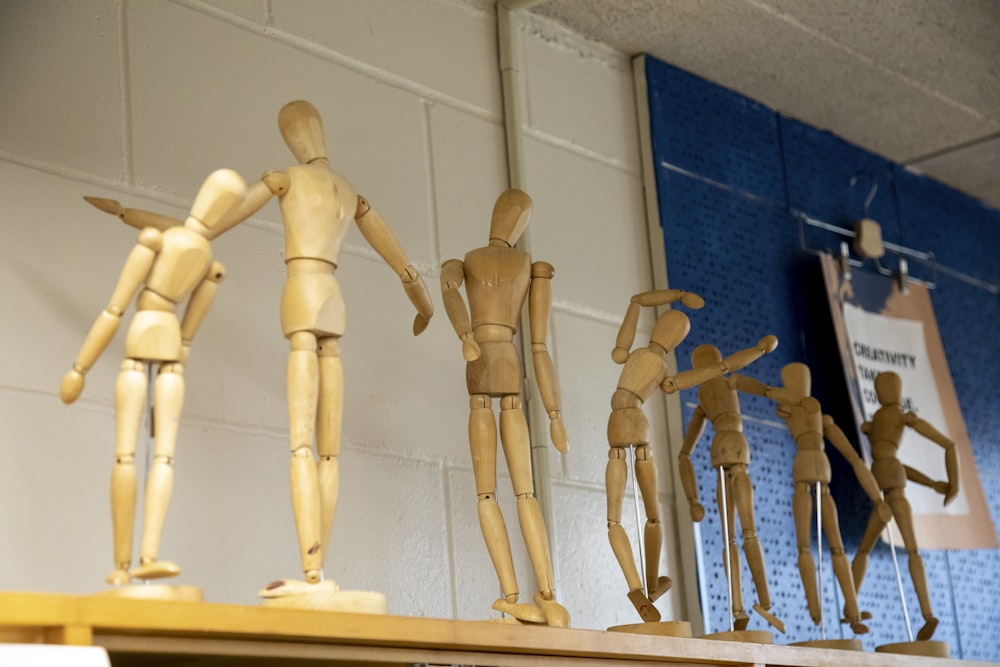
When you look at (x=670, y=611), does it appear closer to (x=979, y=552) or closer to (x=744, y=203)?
(x=744, y=203)

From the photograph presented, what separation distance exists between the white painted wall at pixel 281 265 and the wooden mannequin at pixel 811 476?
0.29 metres

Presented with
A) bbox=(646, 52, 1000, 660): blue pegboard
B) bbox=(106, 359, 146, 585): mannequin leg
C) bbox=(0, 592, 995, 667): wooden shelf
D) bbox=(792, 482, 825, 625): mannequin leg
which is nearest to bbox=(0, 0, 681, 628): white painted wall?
bbox=(646, 52, 1000, 660): blue pegboard

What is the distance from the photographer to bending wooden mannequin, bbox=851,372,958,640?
9.02ft

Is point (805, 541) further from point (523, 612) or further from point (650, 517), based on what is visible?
point (523, 612)

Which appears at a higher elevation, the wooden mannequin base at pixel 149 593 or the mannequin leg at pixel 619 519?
the mannequin leg at pixel 619 519

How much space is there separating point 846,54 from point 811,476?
43.5 inches

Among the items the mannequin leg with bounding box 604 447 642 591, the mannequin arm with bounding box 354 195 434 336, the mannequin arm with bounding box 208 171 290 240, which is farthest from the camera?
the mannequin leg with bounding box 604 447 642 591

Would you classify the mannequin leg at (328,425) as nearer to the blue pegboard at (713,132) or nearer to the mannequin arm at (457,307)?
the mannequin arm at (457,307)

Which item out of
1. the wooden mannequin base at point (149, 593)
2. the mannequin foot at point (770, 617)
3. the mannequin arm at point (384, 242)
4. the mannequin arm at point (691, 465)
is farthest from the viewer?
the mannequin arm at point (691, 465)

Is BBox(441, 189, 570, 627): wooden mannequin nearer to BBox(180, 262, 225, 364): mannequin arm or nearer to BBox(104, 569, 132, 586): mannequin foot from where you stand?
BBox(180, 262, 225, 364): mannequin arm

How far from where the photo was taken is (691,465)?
250cm

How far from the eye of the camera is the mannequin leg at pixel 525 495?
6.20ft

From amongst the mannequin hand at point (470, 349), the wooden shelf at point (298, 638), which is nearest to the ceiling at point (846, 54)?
the mannequin hand at point (470, 349)

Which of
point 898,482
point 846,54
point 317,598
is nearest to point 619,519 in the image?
point 317,598
